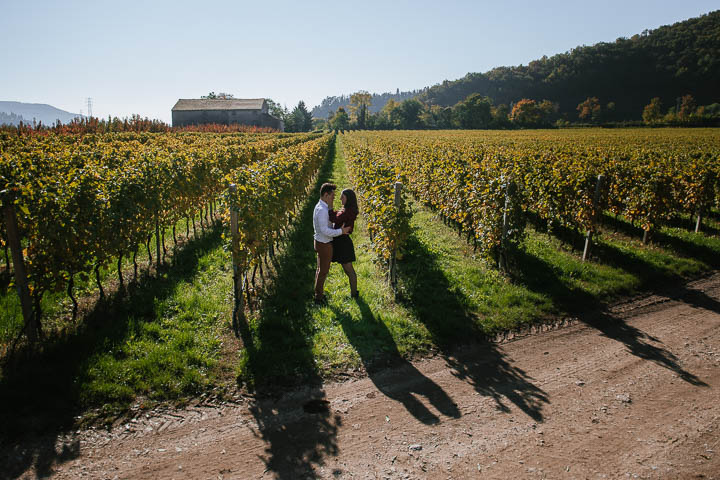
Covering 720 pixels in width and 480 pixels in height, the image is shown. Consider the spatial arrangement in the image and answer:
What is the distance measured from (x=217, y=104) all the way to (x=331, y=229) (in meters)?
79.3

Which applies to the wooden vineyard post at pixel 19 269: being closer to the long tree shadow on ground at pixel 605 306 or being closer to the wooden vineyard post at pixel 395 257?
the wooden vineyard post at pixel 395 257

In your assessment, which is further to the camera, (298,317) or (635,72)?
(635,72)

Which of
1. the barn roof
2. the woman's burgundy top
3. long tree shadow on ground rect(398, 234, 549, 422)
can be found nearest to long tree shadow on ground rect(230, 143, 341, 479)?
the woman's burgundy top

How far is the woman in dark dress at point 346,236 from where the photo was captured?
606cm

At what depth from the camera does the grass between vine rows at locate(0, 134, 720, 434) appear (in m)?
4.31

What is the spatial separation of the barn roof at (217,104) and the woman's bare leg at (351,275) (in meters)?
74.8

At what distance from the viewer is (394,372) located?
4754 millimetres

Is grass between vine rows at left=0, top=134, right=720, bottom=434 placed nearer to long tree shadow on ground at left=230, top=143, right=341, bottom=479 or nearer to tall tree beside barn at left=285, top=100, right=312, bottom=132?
long tree shadow on ground at left=230, top=143, right=341, bottom=479

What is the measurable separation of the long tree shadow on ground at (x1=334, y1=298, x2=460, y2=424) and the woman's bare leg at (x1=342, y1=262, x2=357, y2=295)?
0.63 m

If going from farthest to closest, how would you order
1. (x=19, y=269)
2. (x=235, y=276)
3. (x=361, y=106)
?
(x=361, y=106) < (x=235, y=276) < (x=19, y=269)

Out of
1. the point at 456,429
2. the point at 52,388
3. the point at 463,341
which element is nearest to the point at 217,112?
the point at 52,388

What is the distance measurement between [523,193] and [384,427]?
18.6 feet

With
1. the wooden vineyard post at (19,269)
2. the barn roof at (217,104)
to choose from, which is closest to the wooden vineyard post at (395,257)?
the wooden vineyard post at (19,269)

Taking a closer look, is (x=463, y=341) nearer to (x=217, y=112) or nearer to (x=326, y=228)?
(x=326, y=228)
